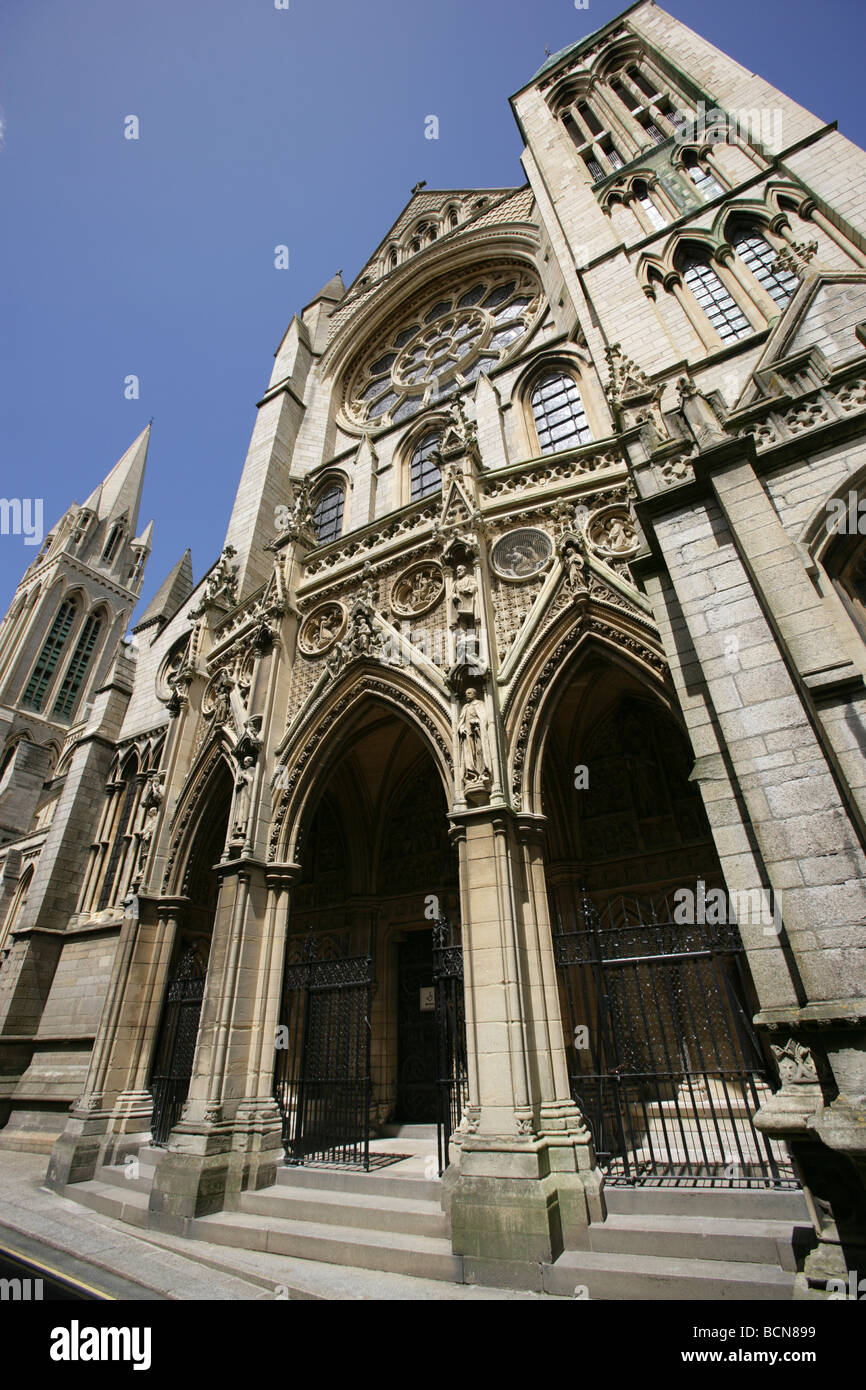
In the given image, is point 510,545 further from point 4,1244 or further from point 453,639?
point 4,1244

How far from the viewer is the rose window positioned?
56.8 feet

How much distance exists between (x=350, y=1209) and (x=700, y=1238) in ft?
11.1

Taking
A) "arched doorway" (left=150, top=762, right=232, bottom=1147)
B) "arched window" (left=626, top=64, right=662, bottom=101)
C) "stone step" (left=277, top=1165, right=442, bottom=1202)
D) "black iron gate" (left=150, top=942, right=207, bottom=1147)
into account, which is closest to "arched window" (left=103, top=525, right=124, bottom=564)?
"arched window" (left=626, top=64, right=662, bottom=101)

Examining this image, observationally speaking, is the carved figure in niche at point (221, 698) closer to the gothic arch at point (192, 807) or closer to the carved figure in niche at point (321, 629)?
the gothic arch at point (192, 807)

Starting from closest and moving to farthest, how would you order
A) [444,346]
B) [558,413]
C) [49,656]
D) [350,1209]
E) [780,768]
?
1. [780,768]
2. [350,1209]
3. [558,413]
4. [444,346]
5. [49,656]

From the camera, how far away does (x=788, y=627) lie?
479cm

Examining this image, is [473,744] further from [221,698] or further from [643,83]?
[643,83]

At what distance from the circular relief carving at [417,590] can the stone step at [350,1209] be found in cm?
733

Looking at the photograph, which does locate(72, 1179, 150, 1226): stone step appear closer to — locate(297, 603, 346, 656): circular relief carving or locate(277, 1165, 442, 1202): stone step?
locate(277, 1165, 442, 1202): stone step

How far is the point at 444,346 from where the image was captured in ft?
61.5

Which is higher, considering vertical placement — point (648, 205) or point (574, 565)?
point (648, 205)

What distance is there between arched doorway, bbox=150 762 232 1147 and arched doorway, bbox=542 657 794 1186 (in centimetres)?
552

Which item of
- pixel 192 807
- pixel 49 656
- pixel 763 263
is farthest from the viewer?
pixel 49 656

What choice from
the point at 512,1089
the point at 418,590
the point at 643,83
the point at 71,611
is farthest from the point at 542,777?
the point at 71,611
